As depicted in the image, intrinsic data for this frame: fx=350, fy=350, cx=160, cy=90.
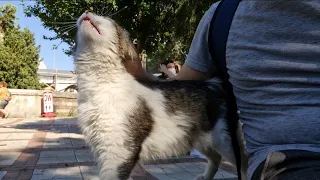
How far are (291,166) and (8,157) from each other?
5595mm

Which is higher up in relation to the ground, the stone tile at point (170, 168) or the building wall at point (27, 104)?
the stone tile at point (170, 168)

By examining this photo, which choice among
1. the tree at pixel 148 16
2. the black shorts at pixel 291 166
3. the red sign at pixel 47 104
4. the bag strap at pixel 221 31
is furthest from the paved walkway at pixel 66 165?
the red sign at pixel 47 104

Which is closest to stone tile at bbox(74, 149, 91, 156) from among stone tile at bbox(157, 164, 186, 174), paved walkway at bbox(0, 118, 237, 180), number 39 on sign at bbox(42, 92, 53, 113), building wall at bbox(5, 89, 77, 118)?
paved walkway at bbox(0, 118, 237, 180)

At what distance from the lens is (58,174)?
453 centimetres

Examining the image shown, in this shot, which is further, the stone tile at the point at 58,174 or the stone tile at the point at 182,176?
the stone tile at the point at 182,176

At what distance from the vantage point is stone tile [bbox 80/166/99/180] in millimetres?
4241

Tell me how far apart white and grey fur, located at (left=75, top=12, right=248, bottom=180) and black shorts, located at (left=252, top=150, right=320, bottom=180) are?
35.9 inches

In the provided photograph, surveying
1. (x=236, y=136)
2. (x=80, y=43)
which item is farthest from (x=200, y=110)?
(x=80, y=43)

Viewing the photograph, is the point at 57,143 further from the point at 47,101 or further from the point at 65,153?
the point at 47,101

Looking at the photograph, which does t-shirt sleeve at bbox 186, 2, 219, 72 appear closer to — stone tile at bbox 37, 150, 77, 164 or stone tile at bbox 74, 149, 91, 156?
stone tile at bbox 37, 150, 77, 164

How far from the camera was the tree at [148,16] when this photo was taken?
7953 millimetres

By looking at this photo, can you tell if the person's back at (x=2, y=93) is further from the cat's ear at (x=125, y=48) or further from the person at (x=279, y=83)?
the person at (x=279, y=83)

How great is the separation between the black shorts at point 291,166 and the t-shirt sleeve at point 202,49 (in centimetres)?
73

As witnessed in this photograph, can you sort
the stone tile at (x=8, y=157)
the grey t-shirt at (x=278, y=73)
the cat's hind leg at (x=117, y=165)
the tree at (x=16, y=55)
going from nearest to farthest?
the grey t-shirt at (x=278, y=73)
the cat's hind leg at (x=117, y=165)
the stone tile at (x=8, y=157)
the tree at (x=16, y=55)
